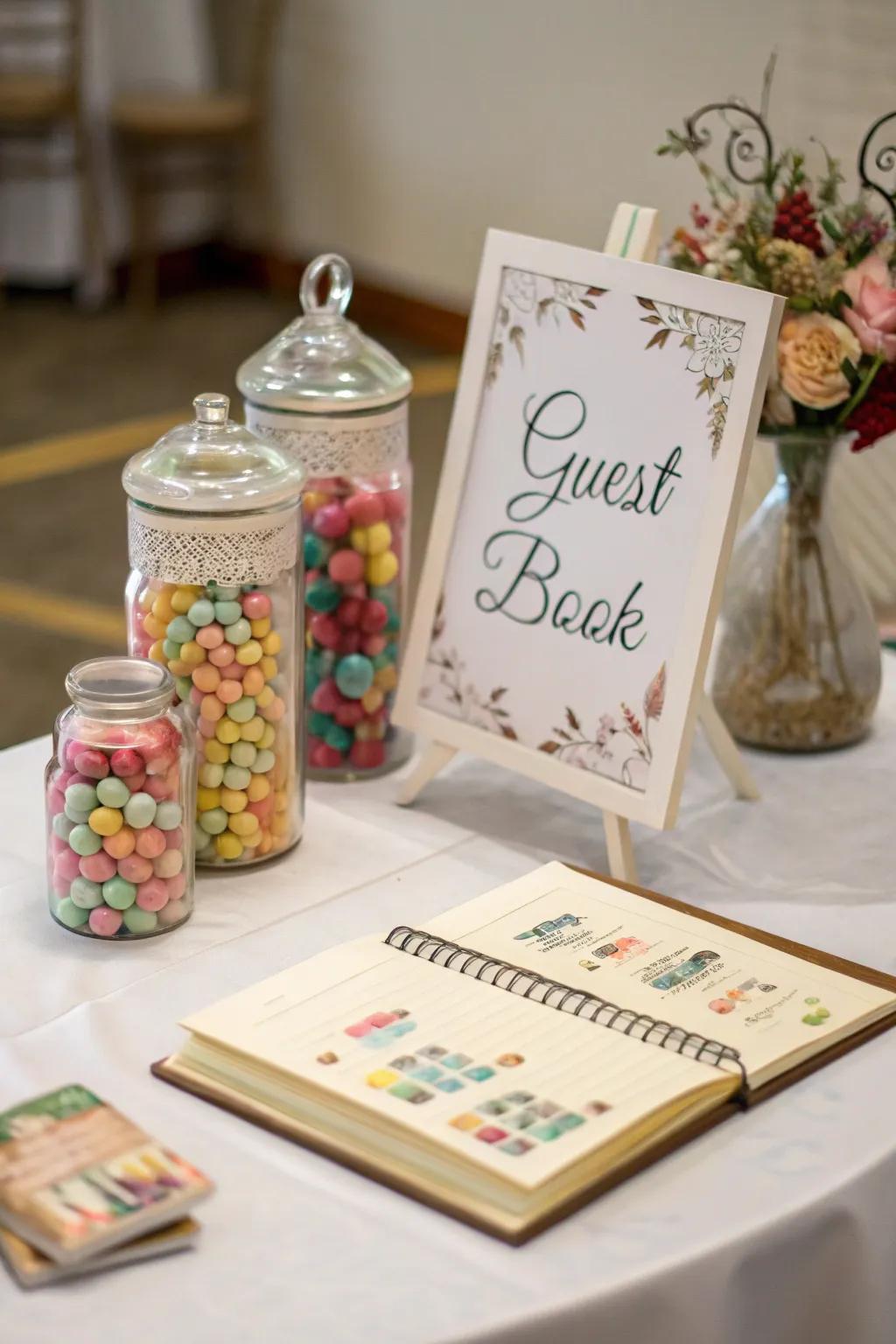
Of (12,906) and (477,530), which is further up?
(477,530)

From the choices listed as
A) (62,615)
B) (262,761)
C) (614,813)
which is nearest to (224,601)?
(262,761)

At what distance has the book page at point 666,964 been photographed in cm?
102

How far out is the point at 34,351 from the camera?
5180 mm

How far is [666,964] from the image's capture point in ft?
3.57

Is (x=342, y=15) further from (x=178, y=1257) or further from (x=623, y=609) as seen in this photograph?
(x=178, y=1257)

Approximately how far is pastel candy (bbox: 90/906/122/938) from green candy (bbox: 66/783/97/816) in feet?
0.27

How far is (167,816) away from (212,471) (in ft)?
0.80

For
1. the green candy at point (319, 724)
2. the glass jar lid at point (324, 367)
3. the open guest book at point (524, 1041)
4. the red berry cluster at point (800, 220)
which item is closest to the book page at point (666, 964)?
the open guest book at point (524, 1041)

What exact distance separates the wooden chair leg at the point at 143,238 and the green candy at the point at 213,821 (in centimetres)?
460

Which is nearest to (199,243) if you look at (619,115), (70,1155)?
(619,115)

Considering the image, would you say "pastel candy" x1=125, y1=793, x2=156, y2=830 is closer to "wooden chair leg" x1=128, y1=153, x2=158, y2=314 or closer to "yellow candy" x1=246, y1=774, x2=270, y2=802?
"yellow candy" x1=246, y1=774, x2=270, y2=802

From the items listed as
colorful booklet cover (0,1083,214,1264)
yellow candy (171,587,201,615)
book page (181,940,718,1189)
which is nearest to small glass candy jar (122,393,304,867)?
yellow candy (171,587,201,615)

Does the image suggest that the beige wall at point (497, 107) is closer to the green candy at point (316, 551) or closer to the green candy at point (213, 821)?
the green candy at point (316, 551)

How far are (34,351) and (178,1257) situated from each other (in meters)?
4.64
